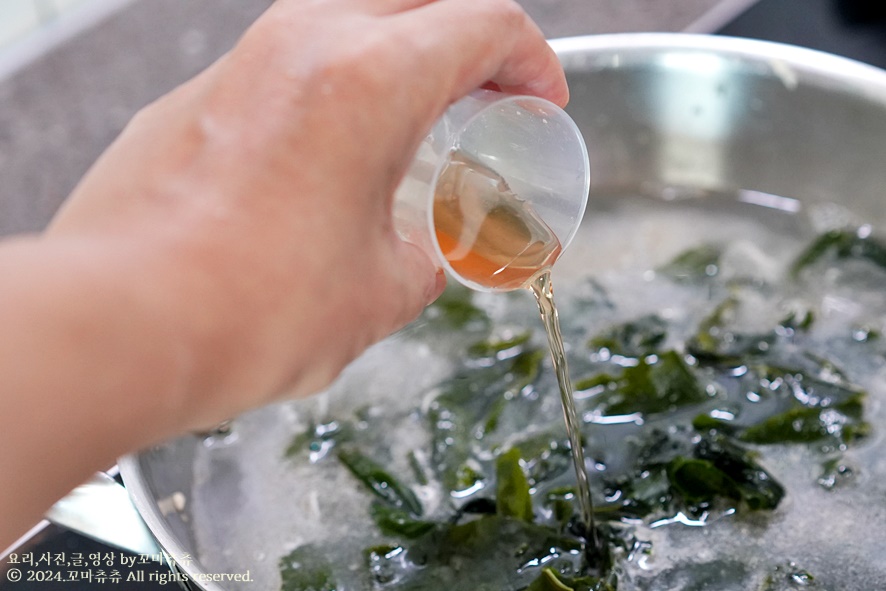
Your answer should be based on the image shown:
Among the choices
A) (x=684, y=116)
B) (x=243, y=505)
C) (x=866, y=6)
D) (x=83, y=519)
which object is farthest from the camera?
(x=866, y=6)

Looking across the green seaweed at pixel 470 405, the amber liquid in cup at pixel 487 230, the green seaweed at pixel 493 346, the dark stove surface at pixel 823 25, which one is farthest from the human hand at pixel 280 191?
the dark stove surface at pixel 823 25

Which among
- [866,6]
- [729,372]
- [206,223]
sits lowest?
[729,372]

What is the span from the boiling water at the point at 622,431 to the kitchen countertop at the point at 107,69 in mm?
936

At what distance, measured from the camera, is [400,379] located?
1102 mm

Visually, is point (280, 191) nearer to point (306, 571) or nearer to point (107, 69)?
point (306, 571)

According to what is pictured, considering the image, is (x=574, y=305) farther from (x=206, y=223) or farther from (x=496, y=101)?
(x=206, y=223)

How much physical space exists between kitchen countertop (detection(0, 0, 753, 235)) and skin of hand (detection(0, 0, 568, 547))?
4.52 ft

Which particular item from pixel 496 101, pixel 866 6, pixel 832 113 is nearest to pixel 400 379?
pixel 496 101

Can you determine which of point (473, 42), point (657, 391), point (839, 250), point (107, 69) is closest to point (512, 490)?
point (657, 391)

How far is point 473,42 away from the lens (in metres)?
0.60

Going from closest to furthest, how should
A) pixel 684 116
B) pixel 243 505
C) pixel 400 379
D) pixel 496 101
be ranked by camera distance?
pixel 496 101 < pixel 243 505 < pixel 400 379 < pixel 684 116

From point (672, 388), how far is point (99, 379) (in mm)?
670

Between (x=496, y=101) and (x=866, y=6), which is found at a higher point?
(x=496, y=101)

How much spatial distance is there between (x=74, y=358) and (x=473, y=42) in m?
0.31
